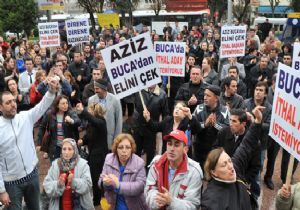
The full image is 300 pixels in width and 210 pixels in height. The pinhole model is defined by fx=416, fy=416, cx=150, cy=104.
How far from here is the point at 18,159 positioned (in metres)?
4.45

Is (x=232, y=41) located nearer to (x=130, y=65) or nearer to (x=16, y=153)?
(x=130, y=65)

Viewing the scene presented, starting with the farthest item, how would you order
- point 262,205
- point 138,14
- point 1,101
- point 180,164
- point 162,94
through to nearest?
1. point 138,14
2. point 162,94
3. point 262,205
4. point 1,101
5. point 180,164

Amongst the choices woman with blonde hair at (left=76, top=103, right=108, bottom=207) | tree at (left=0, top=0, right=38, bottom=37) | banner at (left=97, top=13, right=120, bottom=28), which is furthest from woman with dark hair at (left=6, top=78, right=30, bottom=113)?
tree at (left=0, top=0, right=38, bottom=37)

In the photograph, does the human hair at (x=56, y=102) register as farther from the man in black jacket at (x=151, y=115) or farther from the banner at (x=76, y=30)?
the banner at (x=76, y=30)

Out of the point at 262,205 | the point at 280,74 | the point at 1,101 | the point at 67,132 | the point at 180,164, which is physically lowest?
the point at 262,205

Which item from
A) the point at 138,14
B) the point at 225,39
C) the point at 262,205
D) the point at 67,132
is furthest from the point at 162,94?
the point at 138,14

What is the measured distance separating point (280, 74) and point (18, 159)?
2828 mm

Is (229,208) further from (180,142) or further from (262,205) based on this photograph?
(262,205)

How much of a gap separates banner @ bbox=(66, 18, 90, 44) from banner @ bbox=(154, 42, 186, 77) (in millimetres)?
5447

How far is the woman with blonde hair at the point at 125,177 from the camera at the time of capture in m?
4.28

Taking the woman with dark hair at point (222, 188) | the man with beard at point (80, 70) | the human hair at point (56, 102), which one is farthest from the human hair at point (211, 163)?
the man with beard at point (80, 70)

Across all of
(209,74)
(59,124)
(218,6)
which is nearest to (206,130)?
(59,124)

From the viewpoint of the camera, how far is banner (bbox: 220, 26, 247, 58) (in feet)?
33.7

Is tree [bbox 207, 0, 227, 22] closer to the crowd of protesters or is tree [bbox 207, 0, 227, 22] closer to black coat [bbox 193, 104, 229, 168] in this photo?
the crowd of protesters
